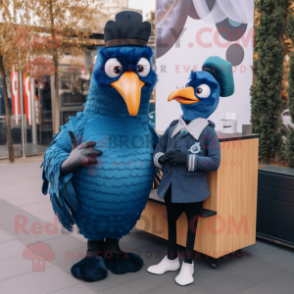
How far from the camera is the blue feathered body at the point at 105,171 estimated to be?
7.74 feet

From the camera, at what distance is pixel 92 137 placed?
2.42 metres

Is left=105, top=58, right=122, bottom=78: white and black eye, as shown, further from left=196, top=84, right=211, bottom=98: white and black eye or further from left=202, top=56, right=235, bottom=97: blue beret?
left=202, top=56, right=235, bottom=97: blue beret

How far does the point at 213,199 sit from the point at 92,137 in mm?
1005

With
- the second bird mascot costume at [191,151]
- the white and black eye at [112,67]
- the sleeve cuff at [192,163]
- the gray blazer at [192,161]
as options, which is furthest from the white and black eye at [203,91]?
the white and black eye at [112,67]

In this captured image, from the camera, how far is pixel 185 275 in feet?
8.31

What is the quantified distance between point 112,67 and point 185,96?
56 cm

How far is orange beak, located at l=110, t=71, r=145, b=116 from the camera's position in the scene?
84.8 inches

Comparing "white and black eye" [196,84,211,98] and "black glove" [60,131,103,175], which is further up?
"white and black eye" [196,84,211,98]

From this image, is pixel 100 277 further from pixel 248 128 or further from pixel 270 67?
pixel 270 67

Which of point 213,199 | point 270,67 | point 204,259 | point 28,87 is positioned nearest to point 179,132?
point 213,199

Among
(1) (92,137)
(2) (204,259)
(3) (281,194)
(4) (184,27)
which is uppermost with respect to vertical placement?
(4) (184,27)

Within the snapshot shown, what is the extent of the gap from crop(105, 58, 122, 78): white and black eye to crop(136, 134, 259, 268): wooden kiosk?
0.94 meters

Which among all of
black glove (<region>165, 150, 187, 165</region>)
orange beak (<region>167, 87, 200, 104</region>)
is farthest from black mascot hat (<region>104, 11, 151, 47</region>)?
black glove (<region>165, 150, 187, 165</region>)

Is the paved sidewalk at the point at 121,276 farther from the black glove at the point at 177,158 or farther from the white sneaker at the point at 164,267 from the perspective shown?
the black glove at the point at 177,158
